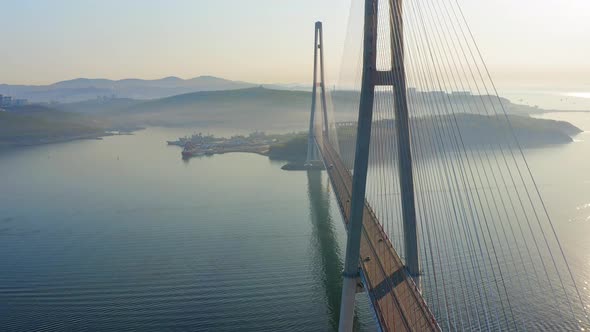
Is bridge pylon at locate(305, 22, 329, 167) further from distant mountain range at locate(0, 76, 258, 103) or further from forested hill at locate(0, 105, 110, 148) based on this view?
distant mountain range at locate(0, 76, 258, 103)

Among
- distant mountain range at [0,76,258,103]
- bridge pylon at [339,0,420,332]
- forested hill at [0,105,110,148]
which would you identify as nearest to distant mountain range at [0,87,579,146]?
forested hill at [0,105,110,148]

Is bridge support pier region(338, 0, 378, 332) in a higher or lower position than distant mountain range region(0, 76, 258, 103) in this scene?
lower

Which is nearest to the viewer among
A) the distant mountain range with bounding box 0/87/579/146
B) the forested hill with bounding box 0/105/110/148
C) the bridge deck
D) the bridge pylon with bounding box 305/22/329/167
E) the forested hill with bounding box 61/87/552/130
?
the bridge deck

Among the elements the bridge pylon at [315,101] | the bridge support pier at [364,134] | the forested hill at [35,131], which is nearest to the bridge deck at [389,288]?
the bridge support pier at [364,134]

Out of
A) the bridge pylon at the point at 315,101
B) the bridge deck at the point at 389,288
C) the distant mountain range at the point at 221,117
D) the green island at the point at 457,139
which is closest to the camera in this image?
the bridge deck at the point at 389,288

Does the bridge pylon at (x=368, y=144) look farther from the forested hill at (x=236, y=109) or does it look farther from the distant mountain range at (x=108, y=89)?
the distant mountain range at (x=108, y=89)

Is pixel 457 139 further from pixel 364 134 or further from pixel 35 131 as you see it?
pixel 35 131
